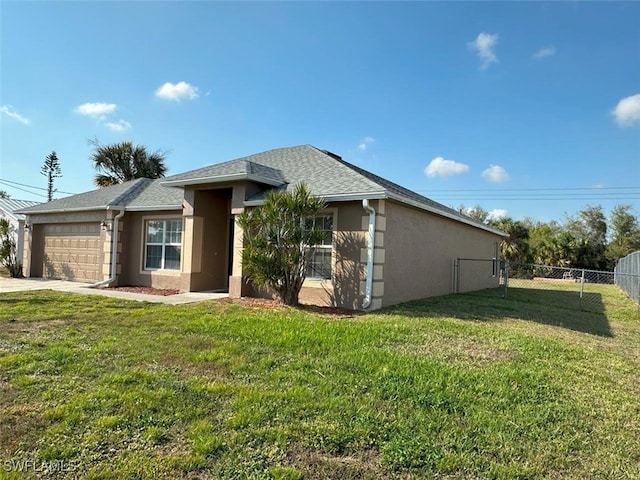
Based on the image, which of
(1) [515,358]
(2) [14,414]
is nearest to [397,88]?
(1) [515,358]


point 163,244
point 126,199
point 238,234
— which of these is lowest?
point 163,244

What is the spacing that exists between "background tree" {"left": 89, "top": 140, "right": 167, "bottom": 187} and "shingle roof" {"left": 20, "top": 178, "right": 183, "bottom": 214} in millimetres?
7521

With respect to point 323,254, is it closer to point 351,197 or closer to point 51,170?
point 351,197

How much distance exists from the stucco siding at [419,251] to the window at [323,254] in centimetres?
147

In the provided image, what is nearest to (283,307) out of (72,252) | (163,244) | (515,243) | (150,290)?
(150,290)

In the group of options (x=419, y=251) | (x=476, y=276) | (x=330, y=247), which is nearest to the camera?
(x=330, y=247)

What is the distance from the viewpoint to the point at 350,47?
1244 cm

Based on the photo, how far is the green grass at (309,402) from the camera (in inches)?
111

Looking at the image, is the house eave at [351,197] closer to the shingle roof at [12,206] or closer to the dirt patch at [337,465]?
the dirt patch at [337,465]

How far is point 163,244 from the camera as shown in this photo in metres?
13.4

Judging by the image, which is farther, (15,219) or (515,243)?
(515,243)

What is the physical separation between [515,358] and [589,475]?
2847mm

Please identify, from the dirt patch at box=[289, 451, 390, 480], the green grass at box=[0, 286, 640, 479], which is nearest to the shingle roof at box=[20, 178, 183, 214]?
the green grass at box=[0, 286, 640, 479]

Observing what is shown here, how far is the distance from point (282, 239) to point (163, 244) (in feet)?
19.9
